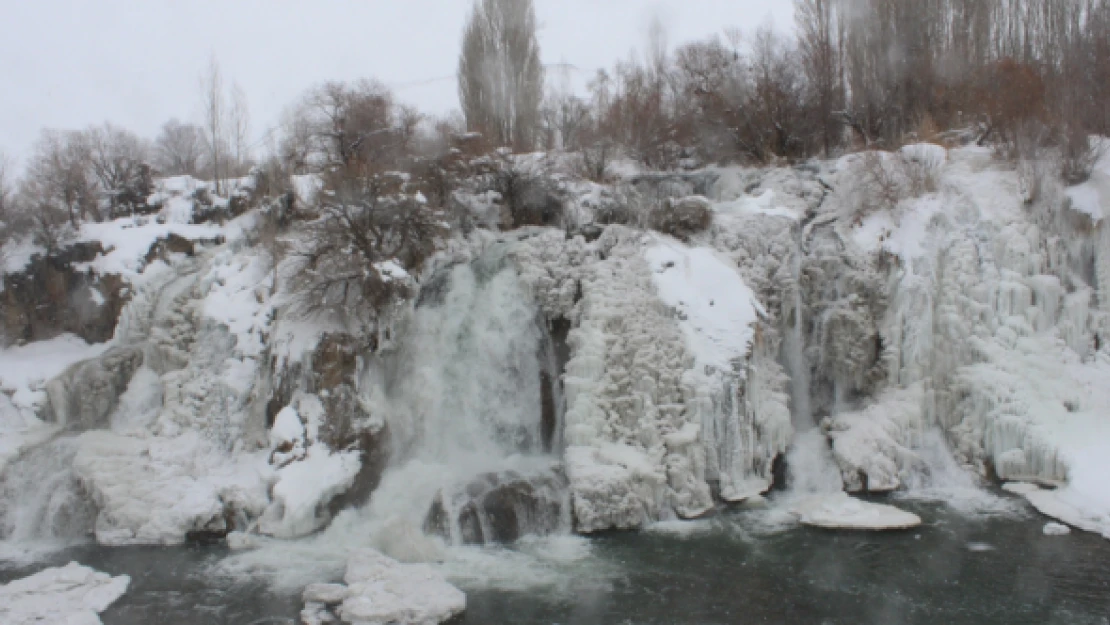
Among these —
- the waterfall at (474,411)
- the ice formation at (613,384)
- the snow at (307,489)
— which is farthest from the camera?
the ice formation at (613,384)

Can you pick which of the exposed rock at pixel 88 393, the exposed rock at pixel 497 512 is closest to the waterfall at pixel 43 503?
the exposed rock at pixel 88 393

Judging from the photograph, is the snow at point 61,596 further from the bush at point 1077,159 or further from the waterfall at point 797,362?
the bush at point 1077,159

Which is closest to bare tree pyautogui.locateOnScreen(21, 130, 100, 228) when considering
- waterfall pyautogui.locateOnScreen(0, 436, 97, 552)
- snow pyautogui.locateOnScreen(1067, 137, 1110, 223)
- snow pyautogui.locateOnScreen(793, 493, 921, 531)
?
waterfall pyautogui.locateOnScreen(0, 436, 97, 552)

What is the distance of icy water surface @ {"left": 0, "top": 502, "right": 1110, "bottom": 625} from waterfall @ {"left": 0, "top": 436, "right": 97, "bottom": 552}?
98 centimetres

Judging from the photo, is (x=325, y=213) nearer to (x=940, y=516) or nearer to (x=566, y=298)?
(x=566, y=298)

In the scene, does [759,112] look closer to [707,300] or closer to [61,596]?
[707,300]

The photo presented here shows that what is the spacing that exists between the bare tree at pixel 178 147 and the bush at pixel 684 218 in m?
18.4

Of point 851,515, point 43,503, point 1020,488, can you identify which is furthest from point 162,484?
point 1020,488

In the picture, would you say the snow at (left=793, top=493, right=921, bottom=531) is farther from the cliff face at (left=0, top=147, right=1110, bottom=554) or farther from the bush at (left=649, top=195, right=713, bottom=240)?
the bush at (left=649, top=195, right=713, bottom=240)

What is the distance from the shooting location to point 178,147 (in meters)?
27.7

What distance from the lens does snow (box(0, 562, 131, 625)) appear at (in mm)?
8211

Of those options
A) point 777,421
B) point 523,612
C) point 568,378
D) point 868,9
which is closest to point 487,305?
point 568,378

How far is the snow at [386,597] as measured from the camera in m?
8.03

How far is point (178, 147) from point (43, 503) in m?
19.7
